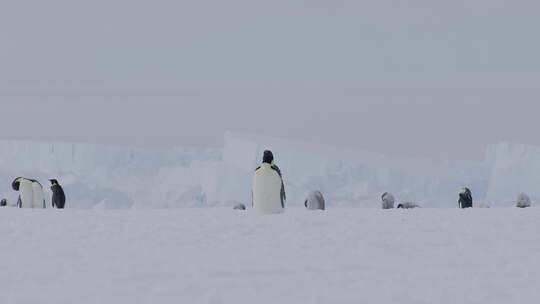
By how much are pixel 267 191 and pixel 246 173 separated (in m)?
19.3

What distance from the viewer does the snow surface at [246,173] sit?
2856 cm

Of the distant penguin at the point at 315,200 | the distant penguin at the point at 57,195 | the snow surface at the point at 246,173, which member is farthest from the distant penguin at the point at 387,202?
the snow surface at the point at 246,173

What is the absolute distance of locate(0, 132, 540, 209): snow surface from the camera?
28.6 meters

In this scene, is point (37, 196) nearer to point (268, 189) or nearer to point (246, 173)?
point (268, 189)

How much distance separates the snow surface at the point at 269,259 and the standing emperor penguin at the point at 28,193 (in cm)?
587

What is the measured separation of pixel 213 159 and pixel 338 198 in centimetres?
760

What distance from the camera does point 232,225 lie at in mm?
8008

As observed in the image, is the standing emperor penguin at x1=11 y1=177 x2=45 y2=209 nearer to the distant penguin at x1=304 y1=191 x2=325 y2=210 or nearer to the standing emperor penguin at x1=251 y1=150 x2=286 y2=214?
the distant penguin at x1=304 y1=191 x2=325 y2=210

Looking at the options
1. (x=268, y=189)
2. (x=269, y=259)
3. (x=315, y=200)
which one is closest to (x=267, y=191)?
(x=268, y=189)

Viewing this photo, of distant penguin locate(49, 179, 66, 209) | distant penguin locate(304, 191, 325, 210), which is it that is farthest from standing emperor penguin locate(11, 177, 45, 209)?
distant penguin locate(304, 191, 325, 210)

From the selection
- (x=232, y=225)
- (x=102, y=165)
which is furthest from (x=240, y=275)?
(x=102, y=165)

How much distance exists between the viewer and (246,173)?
30.0 m

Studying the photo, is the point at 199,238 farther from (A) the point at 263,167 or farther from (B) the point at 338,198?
(B) the point at 338,198

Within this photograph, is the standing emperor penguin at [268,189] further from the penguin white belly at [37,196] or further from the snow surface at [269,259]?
the penguin white belly at [37,196]
